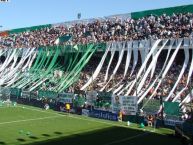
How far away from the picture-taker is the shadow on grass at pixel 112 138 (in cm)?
2961

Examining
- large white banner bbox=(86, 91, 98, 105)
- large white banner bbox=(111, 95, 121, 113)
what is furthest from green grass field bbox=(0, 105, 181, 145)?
large white banner bbox=(86, 91, 98, 105)

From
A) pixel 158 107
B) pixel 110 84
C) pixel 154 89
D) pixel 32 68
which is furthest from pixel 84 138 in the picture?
pixel 32 68

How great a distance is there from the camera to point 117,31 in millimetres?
55969

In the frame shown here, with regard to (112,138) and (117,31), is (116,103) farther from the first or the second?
(117,31)

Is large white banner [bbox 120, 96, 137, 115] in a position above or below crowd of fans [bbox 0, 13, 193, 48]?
below

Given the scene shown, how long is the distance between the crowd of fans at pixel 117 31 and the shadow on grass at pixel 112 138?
692 inches

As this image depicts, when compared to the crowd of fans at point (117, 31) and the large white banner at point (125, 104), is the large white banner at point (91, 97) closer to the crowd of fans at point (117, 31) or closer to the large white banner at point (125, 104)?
the large white banner at point (125, 104)

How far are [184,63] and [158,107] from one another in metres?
9.54

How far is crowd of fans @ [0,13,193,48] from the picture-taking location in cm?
4897

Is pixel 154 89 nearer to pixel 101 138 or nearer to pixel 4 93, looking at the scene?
pixel 101 138

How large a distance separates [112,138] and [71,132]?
3786 millimetres

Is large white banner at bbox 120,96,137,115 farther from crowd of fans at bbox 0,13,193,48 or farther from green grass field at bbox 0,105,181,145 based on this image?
crowd of fans at bbox 0,13,193,48

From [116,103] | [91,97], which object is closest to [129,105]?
[116,103]

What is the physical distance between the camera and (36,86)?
54.3 m
